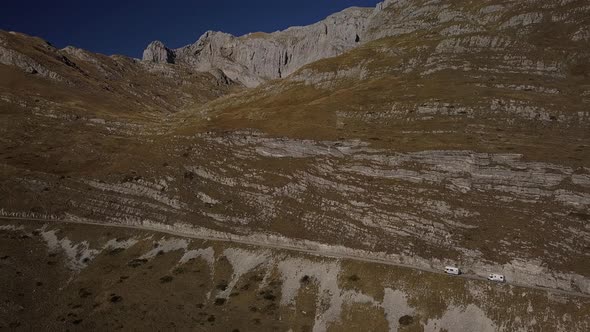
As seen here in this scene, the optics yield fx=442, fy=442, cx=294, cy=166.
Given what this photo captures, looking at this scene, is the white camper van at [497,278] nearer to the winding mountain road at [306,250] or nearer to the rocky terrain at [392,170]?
the winding mountain road at [306,250]

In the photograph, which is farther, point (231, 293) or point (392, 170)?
point (392, 170)

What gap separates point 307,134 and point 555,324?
80849 millimetres

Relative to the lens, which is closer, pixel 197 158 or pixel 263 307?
pixel 263 307

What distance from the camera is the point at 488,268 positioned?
78.2 meters

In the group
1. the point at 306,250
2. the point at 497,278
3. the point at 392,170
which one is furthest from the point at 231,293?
the point at 392,170

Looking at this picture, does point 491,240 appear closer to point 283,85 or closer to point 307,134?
point 307,134

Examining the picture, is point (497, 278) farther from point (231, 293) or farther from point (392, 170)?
point (231, 293)

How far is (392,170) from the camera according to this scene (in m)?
108

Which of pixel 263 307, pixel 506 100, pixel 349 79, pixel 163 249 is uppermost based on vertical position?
pixel 349 79

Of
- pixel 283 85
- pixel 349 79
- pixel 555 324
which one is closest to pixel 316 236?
pixel 555 324

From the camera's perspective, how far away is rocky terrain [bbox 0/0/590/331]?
259ft

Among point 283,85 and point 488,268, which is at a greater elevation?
point 283,85

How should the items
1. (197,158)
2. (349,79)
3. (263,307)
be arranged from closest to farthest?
(263,307)
(197,158)
(349,79)

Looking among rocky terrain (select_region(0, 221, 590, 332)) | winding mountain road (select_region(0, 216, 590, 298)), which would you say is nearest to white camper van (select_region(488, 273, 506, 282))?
winding mountain road (select_region(0, 216, 590, 298))
